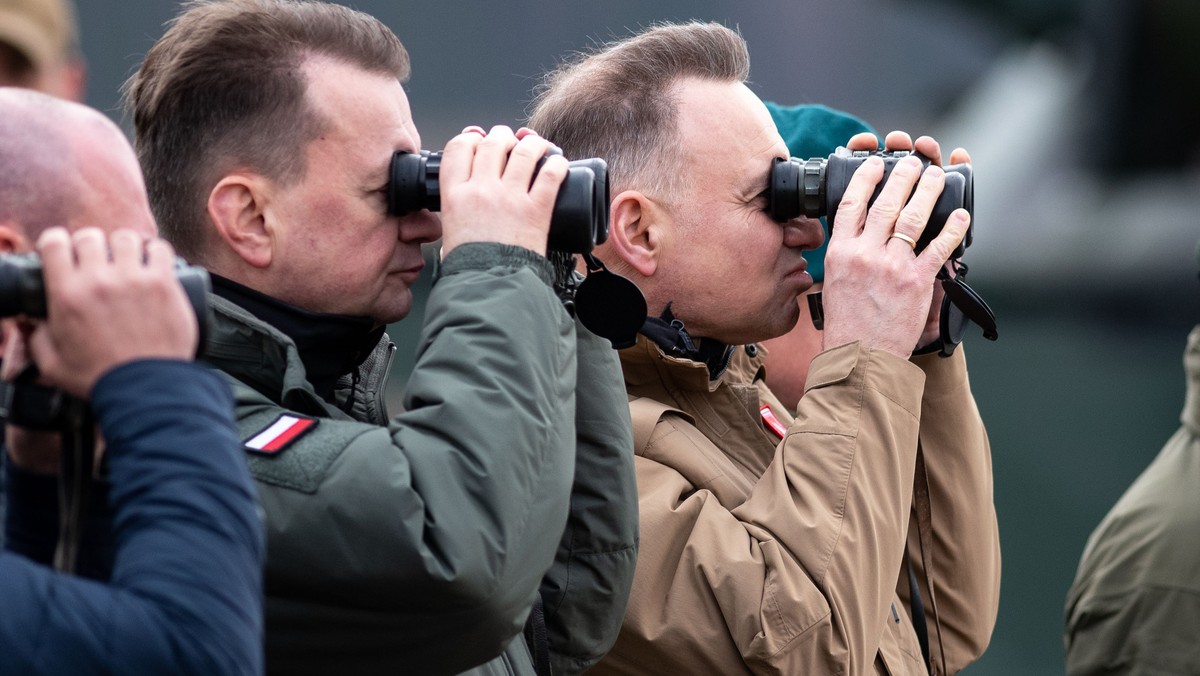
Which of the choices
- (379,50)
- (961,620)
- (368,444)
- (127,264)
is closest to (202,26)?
(379,50)

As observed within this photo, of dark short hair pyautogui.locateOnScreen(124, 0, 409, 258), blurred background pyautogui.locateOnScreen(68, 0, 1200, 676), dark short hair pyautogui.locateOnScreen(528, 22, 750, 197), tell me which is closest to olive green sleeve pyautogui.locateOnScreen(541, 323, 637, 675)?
dark short hair pyautogui.locateOnScreen(124, 0, 409, 258)

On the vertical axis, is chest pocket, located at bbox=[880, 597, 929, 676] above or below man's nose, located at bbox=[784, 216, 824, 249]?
below

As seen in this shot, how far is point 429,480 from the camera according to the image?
4.84 ft

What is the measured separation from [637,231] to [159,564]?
1.37m

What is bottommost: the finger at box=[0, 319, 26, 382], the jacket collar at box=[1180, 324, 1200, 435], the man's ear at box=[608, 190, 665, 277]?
the jacket collar at box=[1180, 324, 1200, 435]

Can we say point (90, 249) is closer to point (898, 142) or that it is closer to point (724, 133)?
point (724, 133)

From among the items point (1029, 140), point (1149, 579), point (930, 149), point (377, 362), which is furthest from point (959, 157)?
point (1029, 140)

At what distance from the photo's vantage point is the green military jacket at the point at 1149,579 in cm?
242

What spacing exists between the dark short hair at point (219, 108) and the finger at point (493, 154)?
8.4 inches

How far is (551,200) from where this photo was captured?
172 cm

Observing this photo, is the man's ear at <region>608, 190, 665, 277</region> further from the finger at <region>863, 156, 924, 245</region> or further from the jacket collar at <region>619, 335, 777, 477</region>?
the finger at <region>863, 156, 924, 245</region>

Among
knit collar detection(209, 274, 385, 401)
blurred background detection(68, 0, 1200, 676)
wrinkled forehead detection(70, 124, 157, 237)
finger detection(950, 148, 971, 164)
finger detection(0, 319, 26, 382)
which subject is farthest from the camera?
blurred background detection(68, 0, 1200, 676)

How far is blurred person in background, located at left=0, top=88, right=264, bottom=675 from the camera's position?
1.07 meters

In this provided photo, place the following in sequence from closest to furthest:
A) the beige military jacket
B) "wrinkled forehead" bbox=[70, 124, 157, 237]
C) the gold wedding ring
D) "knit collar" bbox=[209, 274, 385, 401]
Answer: "wrinkled forehead" bbox=[70, 124, 157, 237], "knit collar" bbox=[209, 274, 385, 401], the beige military jacket, the gold wedding ring
